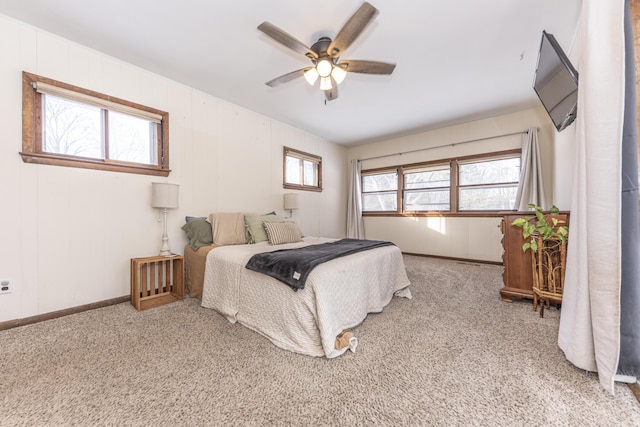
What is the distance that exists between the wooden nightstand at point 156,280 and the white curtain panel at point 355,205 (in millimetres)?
3804

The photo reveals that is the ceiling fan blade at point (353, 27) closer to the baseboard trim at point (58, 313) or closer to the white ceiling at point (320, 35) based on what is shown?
the white ceiling at point (320, 35)

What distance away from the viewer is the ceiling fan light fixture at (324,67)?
7.00 feet

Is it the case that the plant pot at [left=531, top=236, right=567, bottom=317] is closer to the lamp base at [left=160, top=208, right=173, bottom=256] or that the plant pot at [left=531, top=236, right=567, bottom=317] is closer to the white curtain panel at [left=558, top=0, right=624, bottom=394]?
the white curtain panel at [left=558, top=0, right=624, bottom=394]

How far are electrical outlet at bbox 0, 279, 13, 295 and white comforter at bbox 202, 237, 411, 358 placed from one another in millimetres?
1446

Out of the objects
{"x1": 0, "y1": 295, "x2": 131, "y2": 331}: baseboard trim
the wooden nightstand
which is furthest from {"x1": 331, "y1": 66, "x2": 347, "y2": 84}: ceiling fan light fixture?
{"x1": 0, "y1": 295, "x2": 131, "y2": 331}: baseboard trim

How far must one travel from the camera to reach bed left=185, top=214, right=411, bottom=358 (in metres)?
1.67

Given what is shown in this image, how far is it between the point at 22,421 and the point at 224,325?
1.08 m

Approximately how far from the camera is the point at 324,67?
217 centimetres

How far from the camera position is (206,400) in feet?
4.05

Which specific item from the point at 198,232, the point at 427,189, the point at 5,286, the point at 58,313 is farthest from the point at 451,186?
the point at 5,286

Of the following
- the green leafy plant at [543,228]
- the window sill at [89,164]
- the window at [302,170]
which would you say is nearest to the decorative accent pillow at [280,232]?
the window sill at [89,164]

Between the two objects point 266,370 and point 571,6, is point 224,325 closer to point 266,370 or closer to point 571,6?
point 266,370

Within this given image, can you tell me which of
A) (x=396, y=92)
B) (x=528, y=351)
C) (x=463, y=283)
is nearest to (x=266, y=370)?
(x=528, y=351)

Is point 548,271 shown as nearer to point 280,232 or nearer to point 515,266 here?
point 515,266
